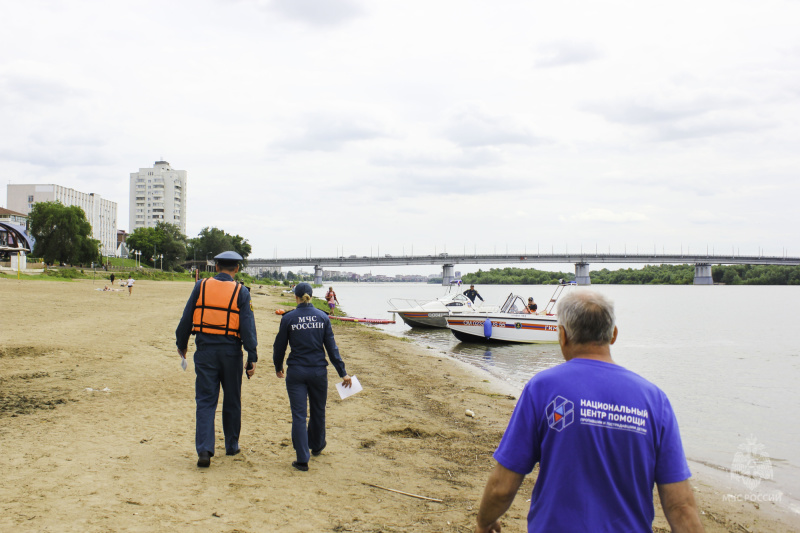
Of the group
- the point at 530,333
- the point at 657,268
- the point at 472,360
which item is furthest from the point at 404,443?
the point at 657,268

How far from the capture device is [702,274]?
142 m

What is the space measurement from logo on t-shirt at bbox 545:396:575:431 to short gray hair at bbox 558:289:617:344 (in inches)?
13.0

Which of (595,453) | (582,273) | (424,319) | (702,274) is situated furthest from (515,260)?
(595,453)

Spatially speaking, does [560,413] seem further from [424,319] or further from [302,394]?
[424,319]

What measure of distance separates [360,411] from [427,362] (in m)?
8.25

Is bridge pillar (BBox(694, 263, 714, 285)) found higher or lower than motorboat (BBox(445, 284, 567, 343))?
higher

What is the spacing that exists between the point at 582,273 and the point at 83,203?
Answer: 493 feet

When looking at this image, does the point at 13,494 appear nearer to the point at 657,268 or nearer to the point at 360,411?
the point at 360,411

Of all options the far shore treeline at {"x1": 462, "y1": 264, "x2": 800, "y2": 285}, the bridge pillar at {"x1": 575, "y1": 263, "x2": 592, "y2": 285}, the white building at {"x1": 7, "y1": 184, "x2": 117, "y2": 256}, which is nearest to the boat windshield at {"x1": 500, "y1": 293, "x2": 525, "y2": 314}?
the bridge pillar at {"x1": 575, "y1": 263, "x2": 592, "y2": 285}

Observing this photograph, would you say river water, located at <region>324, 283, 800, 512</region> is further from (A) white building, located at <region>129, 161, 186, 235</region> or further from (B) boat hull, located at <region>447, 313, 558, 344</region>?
(A) white building, located at <region>129, 161, 186, 235</region>

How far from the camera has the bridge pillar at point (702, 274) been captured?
140 meters

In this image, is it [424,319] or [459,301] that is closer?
A: [459,301]

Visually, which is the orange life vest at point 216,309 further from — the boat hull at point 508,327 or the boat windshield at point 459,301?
the boat windshield at point 459,301

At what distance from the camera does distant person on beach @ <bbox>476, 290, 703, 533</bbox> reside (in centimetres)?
226
